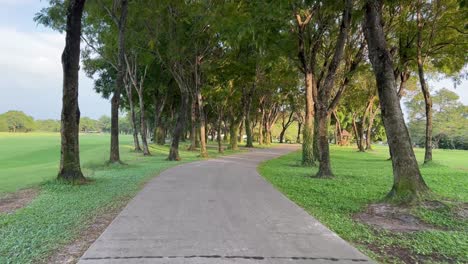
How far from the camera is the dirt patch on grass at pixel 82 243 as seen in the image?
4664mm

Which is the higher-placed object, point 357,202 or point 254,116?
point 254,116

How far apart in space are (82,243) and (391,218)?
18.2 feet

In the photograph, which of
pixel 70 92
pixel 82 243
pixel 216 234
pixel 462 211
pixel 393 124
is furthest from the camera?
pixel 70 92

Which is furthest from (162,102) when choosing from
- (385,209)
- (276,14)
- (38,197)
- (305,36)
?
(385,209)

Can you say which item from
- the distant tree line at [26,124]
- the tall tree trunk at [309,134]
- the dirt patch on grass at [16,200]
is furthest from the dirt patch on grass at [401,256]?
the distant tree line at [26,124]

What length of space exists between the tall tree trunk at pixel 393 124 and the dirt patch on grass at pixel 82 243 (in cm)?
600

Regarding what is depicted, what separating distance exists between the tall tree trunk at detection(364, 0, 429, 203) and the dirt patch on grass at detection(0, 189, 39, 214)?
8046 mm

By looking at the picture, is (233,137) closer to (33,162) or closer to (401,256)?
(33,162)

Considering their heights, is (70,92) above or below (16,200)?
above

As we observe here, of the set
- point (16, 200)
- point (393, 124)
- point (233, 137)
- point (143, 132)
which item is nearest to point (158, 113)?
point (233, 137)

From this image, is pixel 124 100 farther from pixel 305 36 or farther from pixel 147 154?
pixel 305 36

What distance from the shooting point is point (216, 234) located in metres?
5.70

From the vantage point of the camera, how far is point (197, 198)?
348 inches

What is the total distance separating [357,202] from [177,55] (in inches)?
611
